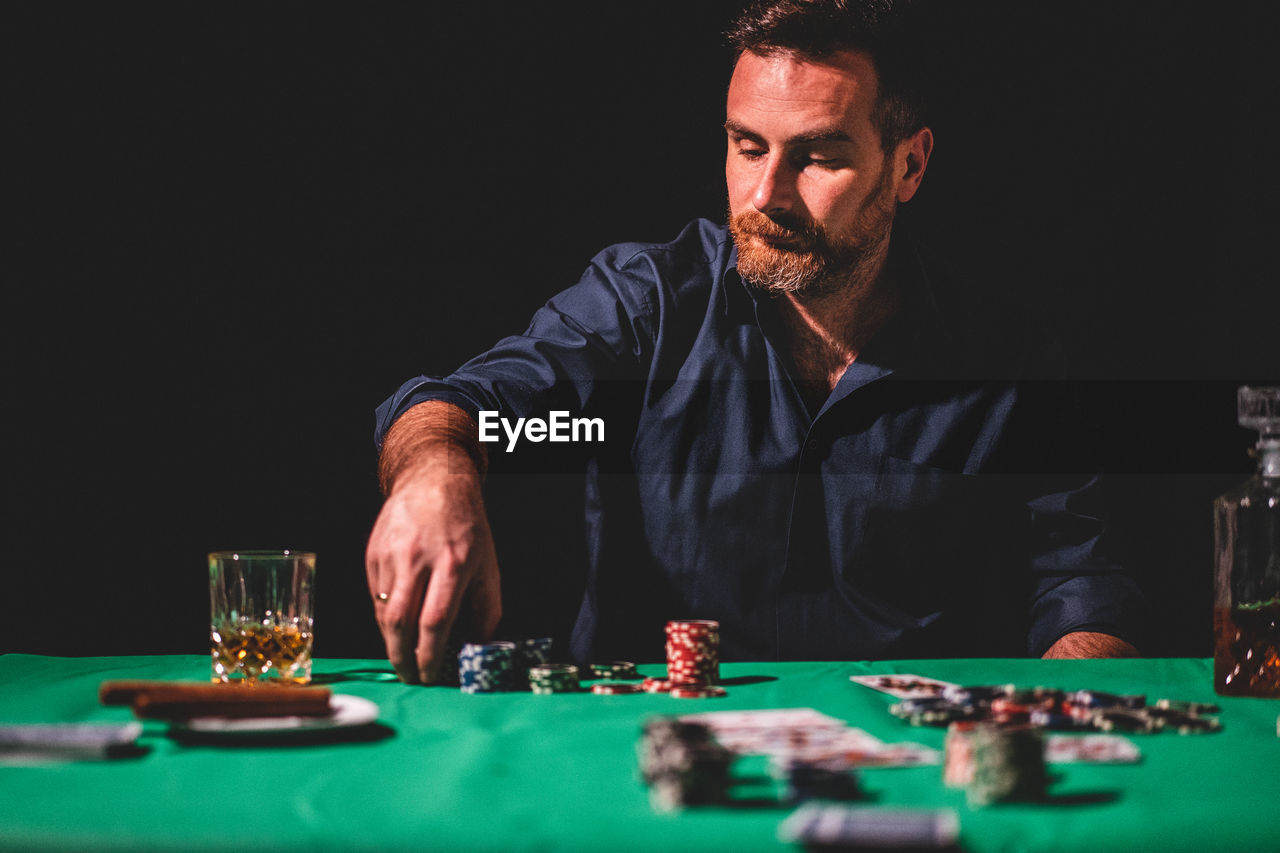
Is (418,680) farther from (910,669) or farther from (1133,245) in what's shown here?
(1133,245)

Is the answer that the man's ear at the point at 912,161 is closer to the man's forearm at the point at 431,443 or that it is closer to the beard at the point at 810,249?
the beard at the point at 810,249

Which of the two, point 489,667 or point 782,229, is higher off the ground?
point 782,229

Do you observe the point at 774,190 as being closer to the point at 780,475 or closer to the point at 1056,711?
the point at 780,475

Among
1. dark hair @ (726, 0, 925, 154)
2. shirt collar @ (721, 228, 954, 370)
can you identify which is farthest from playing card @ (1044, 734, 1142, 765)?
dark hair @ (726, 0, 925, 154)

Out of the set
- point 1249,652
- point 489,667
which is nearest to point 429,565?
point 489,667

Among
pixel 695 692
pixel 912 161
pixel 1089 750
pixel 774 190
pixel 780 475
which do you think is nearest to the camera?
pixel 1089 750

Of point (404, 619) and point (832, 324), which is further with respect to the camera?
point (832, 324)

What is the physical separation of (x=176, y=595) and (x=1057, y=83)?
2.96 metres

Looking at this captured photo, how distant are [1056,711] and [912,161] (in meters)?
2.23

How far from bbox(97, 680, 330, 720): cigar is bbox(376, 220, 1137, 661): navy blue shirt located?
1.74 m

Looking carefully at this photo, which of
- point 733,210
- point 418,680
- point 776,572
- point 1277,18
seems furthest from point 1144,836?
point 1277,18

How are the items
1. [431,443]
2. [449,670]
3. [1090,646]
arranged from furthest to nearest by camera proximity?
[1090,646], [431,443], [449,670]

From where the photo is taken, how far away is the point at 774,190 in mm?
3248

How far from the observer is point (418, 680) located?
1756 mm
